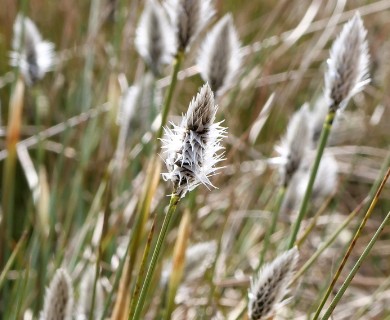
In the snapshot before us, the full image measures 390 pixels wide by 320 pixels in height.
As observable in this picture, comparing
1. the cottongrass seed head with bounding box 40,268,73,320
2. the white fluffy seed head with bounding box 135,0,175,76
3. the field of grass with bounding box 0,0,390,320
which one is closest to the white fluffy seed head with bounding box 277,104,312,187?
the field of grass with bounding box 0,0,390,320

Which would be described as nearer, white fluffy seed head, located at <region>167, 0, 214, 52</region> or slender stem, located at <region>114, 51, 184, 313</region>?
slender stem, located at <region>114, 51, 184, 313</region>

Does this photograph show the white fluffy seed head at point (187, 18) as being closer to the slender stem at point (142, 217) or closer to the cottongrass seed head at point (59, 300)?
the slender stem at point (142, 217)

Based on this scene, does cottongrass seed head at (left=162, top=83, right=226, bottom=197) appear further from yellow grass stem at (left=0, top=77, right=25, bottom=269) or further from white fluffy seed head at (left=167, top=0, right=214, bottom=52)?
yellow grass stem at (left=0, top=77, right=25, bottom=269)

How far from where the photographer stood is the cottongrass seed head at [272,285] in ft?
3.98

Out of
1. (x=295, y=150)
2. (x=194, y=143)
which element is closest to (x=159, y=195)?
(x=295, y=150)

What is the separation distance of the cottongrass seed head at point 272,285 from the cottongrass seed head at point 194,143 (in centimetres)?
28

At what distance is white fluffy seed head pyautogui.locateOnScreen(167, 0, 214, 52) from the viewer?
159 centimetres

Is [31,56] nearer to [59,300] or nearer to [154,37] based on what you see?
[154,37]

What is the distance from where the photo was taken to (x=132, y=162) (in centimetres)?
259

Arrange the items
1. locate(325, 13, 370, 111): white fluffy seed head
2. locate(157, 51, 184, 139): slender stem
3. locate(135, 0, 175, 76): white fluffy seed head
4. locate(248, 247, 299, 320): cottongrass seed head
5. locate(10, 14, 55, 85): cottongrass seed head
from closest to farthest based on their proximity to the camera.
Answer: locate(248, 247, 299, 320): cottongrass seed head, locate(325, 13, 370, 111): white fluffy seed head, locate(157, 51, 184, 139): slender stem, locate(135, 0, 175, 76): white fluffy seed head, locate(10, 14, 55, 85): cottongrass seed head

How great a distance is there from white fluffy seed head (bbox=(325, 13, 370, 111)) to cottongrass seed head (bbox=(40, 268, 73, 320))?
2.38ft

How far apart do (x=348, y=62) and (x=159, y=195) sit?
124 centimetres

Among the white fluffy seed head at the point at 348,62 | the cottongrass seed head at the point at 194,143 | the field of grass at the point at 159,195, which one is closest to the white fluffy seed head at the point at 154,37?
the field of grass at the point at 159,195

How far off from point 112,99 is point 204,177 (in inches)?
59.1
